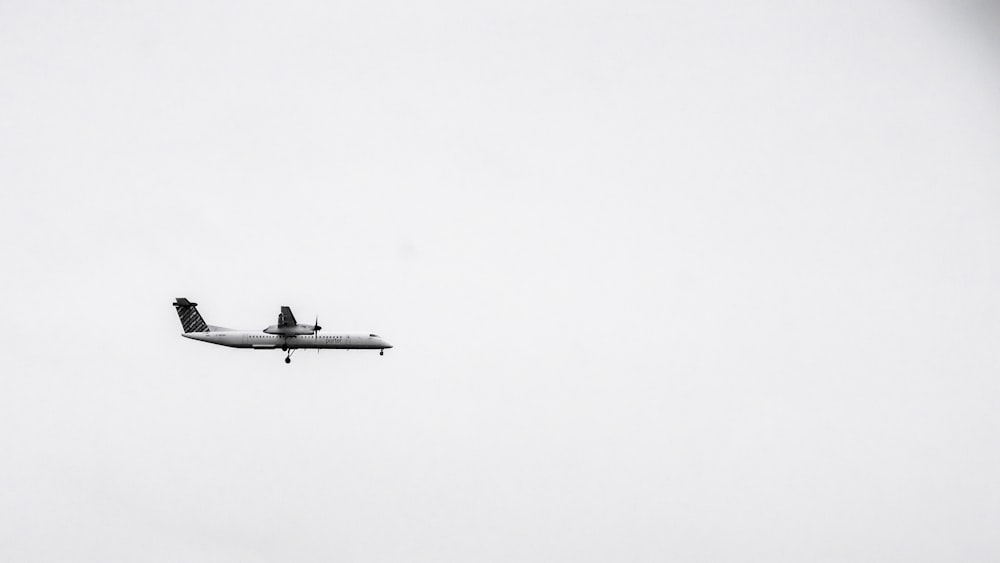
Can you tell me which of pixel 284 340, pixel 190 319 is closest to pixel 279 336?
pixel 284 340

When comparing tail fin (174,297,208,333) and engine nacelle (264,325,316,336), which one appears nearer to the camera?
engine nacelle (264,325,316,336)

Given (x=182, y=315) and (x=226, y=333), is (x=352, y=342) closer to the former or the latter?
(x=226, y=333)

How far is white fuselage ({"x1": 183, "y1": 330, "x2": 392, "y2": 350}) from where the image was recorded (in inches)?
5797

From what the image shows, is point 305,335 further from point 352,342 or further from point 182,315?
point 182,315

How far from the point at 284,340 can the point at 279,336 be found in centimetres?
113

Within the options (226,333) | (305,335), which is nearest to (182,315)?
(226,333)

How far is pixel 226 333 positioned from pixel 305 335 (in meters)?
16.3

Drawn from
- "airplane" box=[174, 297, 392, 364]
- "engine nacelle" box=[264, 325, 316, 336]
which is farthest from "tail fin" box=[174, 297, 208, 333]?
"engine nacelle" box=[264, 325, 316, 336]

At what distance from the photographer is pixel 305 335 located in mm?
147125

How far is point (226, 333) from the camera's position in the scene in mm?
151750

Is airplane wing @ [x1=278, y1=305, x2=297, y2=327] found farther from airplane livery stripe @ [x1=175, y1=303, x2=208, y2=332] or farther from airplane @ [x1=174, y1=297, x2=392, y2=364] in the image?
airplane livery stripe @ [x1=175, y1=303, x2=208, y2=332]

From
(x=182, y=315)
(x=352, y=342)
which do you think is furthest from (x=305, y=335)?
(x=182, y=315)

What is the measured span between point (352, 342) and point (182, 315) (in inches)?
1299

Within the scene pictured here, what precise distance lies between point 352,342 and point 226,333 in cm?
2330
